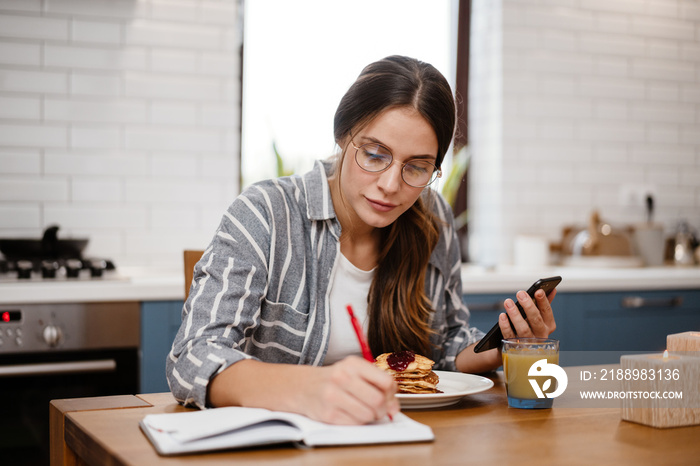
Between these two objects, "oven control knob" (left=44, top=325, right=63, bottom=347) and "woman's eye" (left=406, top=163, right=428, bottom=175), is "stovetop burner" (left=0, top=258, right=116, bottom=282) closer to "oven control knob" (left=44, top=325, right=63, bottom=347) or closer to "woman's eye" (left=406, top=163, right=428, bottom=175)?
"oven control knob" (left=44, top=325, right=63, bottom=347)

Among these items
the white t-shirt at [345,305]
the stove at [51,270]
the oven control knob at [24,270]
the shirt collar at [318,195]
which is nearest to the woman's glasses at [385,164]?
the shirt collar at [318,195]

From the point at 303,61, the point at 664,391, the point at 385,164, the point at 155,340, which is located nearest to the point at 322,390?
the point at 664,391

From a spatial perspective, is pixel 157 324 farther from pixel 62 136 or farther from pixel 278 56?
pixel 278 56

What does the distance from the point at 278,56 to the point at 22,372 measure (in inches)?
75.6

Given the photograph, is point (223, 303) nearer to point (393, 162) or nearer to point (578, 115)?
point (393, 162)

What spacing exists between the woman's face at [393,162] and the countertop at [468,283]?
113cm

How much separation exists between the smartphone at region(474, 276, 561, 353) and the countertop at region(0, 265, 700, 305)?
1.34 meters

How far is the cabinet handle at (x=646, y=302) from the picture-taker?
10.6ft

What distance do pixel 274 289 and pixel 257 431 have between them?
2.10 feet

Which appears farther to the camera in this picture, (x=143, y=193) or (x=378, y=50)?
(x=378, y=50)

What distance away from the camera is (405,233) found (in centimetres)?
185

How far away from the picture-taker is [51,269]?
8.33ft

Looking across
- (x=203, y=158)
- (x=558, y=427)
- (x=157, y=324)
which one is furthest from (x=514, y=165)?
(x=558, y=427)

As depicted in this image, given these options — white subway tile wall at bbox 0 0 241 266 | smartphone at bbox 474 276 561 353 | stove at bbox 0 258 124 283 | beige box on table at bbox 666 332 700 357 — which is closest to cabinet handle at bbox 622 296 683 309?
white subway tile wall at bbox 0 0 241 266
